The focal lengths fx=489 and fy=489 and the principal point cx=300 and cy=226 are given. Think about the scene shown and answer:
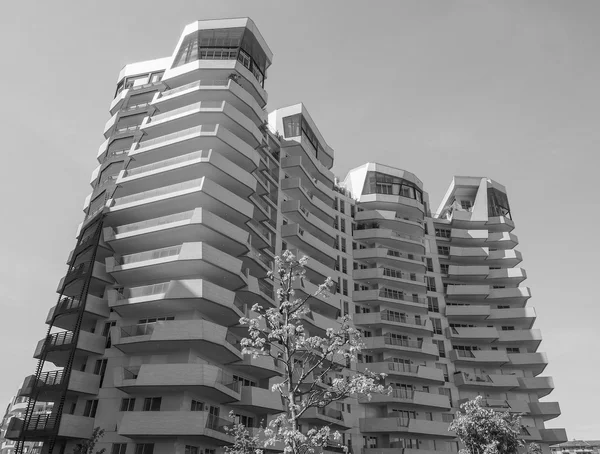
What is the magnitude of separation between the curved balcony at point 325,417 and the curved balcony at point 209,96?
33.7 meters

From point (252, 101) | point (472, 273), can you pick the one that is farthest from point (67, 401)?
point (472, 273)

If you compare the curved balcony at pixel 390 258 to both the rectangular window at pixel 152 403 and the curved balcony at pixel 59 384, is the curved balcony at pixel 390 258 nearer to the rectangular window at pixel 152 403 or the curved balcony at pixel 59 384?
the rectangular window at pixel 152 403

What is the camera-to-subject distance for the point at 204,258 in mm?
43500

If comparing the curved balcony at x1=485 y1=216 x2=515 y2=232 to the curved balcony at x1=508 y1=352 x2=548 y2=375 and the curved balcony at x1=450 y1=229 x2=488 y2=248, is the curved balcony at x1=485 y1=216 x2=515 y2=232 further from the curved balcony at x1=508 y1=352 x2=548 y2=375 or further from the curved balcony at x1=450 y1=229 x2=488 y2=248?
the curved balcony at x1=508 y1=352 x2=548 y2=375

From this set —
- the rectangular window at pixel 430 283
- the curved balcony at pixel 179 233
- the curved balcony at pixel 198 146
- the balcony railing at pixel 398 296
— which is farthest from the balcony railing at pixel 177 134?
the rectangular window at pixel 430 283

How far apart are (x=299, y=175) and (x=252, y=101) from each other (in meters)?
14.8

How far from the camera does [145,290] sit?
4334cm

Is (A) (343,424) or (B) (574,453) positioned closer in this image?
(A) (343,424)

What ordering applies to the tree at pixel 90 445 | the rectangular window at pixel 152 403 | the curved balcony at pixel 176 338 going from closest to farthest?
the tree at pixel 90 445
the curved balcony at pixel 176 338
the rectangular window at pixel 152 403

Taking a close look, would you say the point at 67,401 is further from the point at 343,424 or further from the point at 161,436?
the point at 343,424

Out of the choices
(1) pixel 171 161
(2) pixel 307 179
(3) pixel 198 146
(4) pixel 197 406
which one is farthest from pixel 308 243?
(4) pixel 197 406

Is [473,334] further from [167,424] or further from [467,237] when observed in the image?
[167,424]

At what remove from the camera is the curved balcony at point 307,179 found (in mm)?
66688

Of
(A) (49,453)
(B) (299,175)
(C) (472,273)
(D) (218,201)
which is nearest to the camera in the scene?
(A) (49,453)
